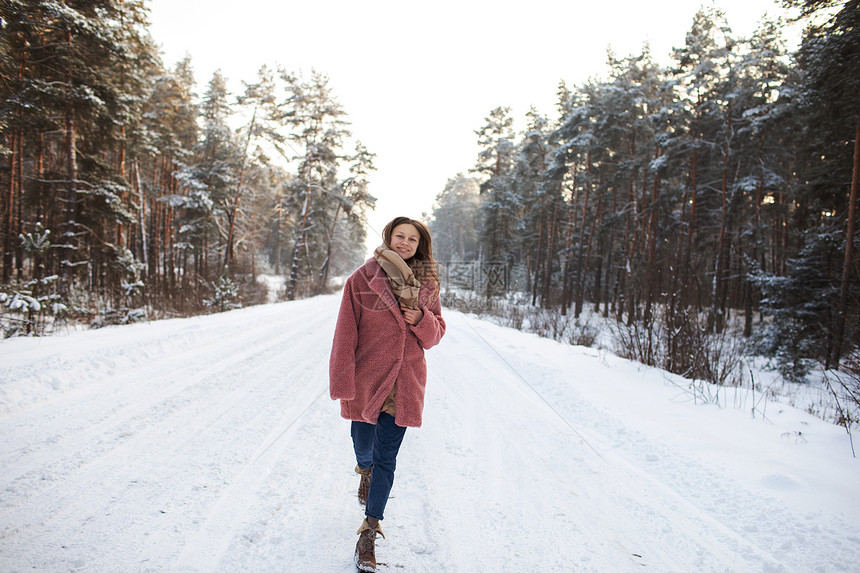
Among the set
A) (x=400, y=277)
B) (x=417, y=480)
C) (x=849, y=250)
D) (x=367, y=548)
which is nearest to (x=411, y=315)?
(x=400, y=277)

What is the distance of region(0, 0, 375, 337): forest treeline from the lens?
30.4 feet

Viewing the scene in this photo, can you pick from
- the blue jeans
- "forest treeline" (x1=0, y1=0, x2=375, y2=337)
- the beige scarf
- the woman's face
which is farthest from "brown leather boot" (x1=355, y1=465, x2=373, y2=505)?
"forest treeline" (x1=0, y1=0, x2=375, y2=337)

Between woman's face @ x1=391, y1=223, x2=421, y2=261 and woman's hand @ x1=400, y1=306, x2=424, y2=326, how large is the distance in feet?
1.17

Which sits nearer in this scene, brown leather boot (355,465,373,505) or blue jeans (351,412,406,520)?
blue jeans (351,412,406,520)

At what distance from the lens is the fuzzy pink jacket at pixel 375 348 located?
2.31 m

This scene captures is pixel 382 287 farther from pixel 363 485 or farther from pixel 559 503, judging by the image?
pixel 559 503

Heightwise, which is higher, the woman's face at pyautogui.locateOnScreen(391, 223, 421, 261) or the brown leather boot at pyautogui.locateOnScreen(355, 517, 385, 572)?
the woman's face at pyautogui.locateOnScreen(391, 223, 421, 261)

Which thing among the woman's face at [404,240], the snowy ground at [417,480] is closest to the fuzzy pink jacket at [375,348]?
the woman's face at [404,240]

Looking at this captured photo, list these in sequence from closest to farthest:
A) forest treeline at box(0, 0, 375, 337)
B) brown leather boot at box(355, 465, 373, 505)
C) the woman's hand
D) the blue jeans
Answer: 1. the blue jeans
2. the woman's hand
3. brown leather boot at box(355, 465, 373, 505)
4. forest treeline at box(0, 0, 375, 337)

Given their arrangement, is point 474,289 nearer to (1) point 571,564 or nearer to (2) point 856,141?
(2) point 856,141

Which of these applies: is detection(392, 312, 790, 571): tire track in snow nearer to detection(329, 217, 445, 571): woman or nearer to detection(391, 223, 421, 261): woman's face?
detection(329, 217, 445, 571): woman

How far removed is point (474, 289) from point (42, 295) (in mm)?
24678

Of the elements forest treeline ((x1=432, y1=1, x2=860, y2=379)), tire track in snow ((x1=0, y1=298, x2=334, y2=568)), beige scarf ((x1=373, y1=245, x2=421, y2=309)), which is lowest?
tire track in snow ((x1=0, y1=298, x2=334, y2=568))

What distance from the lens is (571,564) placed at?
2314 mm
